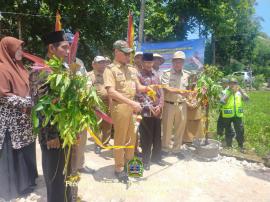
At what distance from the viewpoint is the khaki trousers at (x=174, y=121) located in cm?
561

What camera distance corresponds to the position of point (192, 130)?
20.9ft

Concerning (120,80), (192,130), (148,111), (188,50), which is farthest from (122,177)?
(188,50)

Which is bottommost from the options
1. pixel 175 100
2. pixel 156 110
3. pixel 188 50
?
pixel 156 110

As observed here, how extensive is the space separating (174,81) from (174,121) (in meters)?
0.78

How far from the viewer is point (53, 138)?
304 cm

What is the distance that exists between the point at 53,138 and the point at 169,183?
221 cm

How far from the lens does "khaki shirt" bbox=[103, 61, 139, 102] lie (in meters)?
4.23

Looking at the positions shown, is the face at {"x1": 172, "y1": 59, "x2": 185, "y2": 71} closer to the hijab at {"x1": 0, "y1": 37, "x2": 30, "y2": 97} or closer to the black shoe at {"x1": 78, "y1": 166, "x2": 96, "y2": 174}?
the black shoe at {"x1": 78, "y1": 166, "x2": 96, "y2": 174}

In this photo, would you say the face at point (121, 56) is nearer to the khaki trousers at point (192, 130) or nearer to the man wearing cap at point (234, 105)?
the khaki trousers at point (192, 130)

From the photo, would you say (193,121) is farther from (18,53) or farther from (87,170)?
(18,53)

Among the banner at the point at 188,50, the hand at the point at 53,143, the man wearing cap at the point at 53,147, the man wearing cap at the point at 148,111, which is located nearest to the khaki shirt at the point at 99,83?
the man wearing cap at the point at 148,111

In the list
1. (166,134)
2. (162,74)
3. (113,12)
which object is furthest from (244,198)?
(113,12)

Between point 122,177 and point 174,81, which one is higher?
point 174,81

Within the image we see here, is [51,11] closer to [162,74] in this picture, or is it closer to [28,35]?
[28,35]
